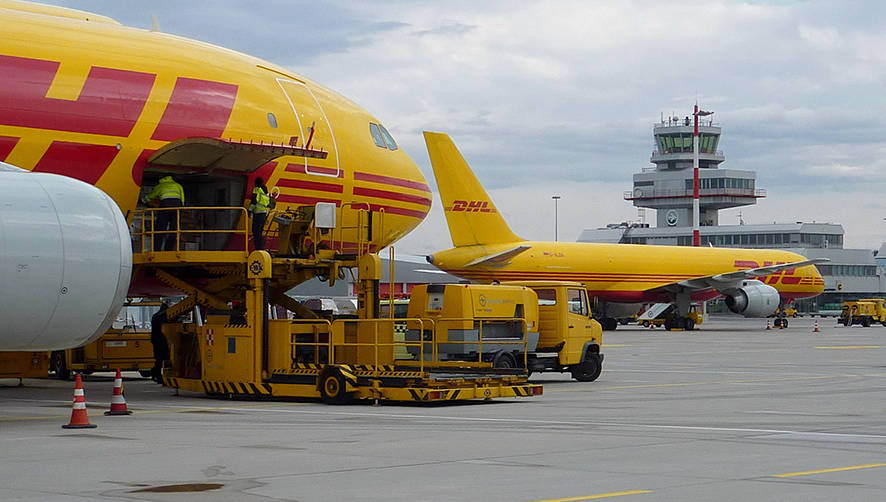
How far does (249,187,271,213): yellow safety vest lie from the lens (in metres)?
20.7

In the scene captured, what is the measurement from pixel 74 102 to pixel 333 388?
6427mm

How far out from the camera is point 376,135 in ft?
A: 82.7

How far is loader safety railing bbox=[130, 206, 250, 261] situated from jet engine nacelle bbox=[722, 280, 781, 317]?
157 feet

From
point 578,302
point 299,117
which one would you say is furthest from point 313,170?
point 578,302

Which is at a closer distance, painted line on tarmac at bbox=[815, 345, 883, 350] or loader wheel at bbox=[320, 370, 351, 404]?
loader wheel at bbox=[320, 370, 351, 404]

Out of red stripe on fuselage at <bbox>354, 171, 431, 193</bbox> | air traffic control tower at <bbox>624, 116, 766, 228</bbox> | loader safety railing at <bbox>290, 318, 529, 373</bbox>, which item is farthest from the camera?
air traffic control tower at <bbox>624, 116, 766, 228</bbox>

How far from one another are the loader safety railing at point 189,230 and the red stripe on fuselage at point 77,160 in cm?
126

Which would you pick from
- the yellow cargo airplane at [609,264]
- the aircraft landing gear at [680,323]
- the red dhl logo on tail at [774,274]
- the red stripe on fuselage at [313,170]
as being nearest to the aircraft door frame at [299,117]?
the red stripe on fuselage at [313,170]

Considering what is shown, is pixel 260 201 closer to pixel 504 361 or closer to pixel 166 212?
pixel 166 212

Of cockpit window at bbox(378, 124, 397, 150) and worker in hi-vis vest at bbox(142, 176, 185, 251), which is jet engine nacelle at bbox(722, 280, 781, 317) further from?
worker in hi-vis vest at bbox(142, 176, 185, 251)

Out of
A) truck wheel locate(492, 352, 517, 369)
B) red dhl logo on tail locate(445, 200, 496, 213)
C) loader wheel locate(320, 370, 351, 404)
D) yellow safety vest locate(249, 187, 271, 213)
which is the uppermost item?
red dhl logo on tail locate(445, 200, 496, 213)

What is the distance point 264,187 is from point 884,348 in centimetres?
3017

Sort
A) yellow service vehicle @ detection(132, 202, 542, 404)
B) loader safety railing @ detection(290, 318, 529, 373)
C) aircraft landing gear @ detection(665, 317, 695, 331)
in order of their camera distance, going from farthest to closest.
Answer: aircraft landing gear @ detection(665, 317, 695, 331) < loader safety railing @ detection(290, 318, 529, 373) < yellow service vehicle @ detection(132, 202, 542, 404)

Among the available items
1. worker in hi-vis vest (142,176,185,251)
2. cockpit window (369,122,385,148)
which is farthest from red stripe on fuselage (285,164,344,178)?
worker in hi-vis vest (142,176,185,251)
